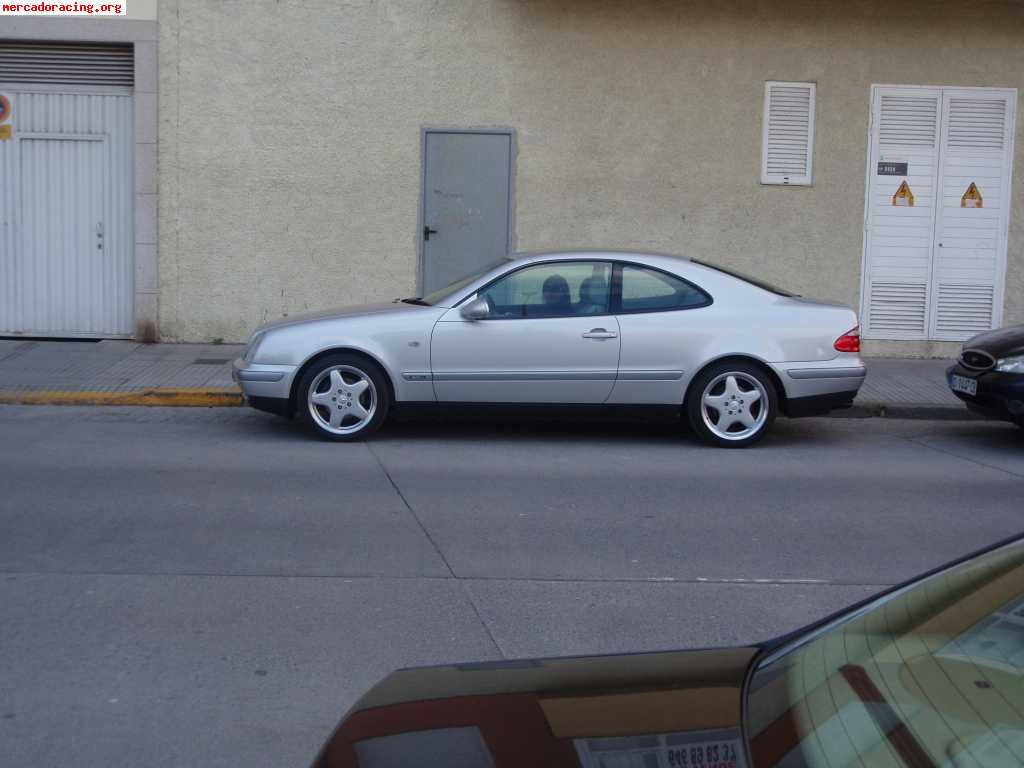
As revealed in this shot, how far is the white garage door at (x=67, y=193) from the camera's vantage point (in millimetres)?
14633

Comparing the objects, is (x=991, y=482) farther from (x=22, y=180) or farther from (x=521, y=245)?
(x=22, y=180)

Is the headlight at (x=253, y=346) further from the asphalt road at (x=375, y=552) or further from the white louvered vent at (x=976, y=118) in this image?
the white louvered vent at (x=976, y=118)

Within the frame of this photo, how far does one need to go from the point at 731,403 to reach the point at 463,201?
5462mm

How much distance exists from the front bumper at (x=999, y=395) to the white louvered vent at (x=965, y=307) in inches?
185

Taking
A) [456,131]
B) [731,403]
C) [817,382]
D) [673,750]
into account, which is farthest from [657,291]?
[673,750]

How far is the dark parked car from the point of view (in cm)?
1002

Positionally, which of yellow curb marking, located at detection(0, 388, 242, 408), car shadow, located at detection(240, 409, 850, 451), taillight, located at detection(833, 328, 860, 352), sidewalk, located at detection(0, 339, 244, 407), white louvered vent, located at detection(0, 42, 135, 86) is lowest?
car shadow, located at detection(240, 409, 850, 451)

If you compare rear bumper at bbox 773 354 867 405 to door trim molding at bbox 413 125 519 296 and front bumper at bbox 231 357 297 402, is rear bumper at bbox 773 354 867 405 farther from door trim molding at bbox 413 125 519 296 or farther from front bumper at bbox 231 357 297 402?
door trim molding at bbox 413 125 519 296

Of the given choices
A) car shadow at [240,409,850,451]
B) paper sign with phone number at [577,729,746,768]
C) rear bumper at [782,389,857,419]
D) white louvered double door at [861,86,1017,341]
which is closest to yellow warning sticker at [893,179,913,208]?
white louvered double door at [861,86,1017,341]

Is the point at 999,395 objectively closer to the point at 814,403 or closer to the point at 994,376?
the point at 994,376

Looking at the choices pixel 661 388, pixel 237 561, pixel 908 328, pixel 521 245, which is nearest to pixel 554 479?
pixel 661 388

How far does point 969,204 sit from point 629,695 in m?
13.5

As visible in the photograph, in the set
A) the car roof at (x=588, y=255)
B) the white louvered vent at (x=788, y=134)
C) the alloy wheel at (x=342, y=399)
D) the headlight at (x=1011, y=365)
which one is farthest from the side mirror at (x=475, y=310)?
the white louvered vent at (x=788, y=134)

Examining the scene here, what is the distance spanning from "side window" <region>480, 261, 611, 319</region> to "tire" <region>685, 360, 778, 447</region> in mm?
994
